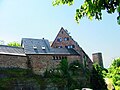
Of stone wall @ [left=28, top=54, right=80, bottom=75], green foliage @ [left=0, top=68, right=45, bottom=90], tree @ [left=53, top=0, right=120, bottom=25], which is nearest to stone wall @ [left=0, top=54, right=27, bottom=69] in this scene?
green foliage @ [left=0, top=68, right=45, bottom=90]

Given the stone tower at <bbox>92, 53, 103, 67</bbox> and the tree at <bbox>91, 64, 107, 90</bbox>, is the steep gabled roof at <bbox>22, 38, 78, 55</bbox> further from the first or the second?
the stone tower at <bbox>92, 53, 103, 67</bbox>

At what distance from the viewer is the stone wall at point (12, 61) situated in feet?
152

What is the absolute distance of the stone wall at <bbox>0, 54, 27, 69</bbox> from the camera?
4619 cm

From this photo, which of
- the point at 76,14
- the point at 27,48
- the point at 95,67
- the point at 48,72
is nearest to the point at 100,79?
the point at 95,67

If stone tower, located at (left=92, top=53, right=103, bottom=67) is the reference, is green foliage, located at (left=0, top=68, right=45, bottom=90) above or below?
below

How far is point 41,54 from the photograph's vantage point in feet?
174

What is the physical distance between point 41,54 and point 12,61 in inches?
291

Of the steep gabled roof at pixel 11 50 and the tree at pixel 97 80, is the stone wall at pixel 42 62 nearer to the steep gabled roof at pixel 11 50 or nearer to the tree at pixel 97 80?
the steep gabled roof at pixel 11 50

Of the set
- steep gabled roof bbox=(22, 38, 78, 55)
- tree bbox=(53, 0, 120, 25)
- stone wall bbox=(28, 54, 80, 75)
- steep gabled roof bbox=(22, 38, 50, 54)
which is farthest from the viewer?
steep gabled roof bbox=(22, 38, 78, 55)

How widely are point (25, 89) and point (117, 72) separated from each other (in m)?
26.7

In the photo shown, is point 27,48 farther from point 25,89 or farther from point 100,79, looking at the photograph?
point 100,79

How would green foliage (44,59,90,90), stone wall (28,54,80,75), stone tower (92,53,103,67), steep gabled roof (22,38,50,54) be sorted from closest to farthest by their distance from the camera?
green foliage (44,59,90,90) < stone wall (28,54,80,75) < steep gabled roof (22,38,50,54) < stone tower (92,53,103,67)

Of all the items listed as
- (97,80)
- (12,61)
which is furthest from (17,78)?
(97,80)

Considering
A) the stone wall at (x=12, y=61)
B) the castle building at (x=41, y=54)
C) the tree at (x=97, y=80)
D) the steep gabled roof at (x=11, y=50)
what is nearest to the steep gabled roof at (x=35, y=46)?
the castle building at (x=41, y=54)
